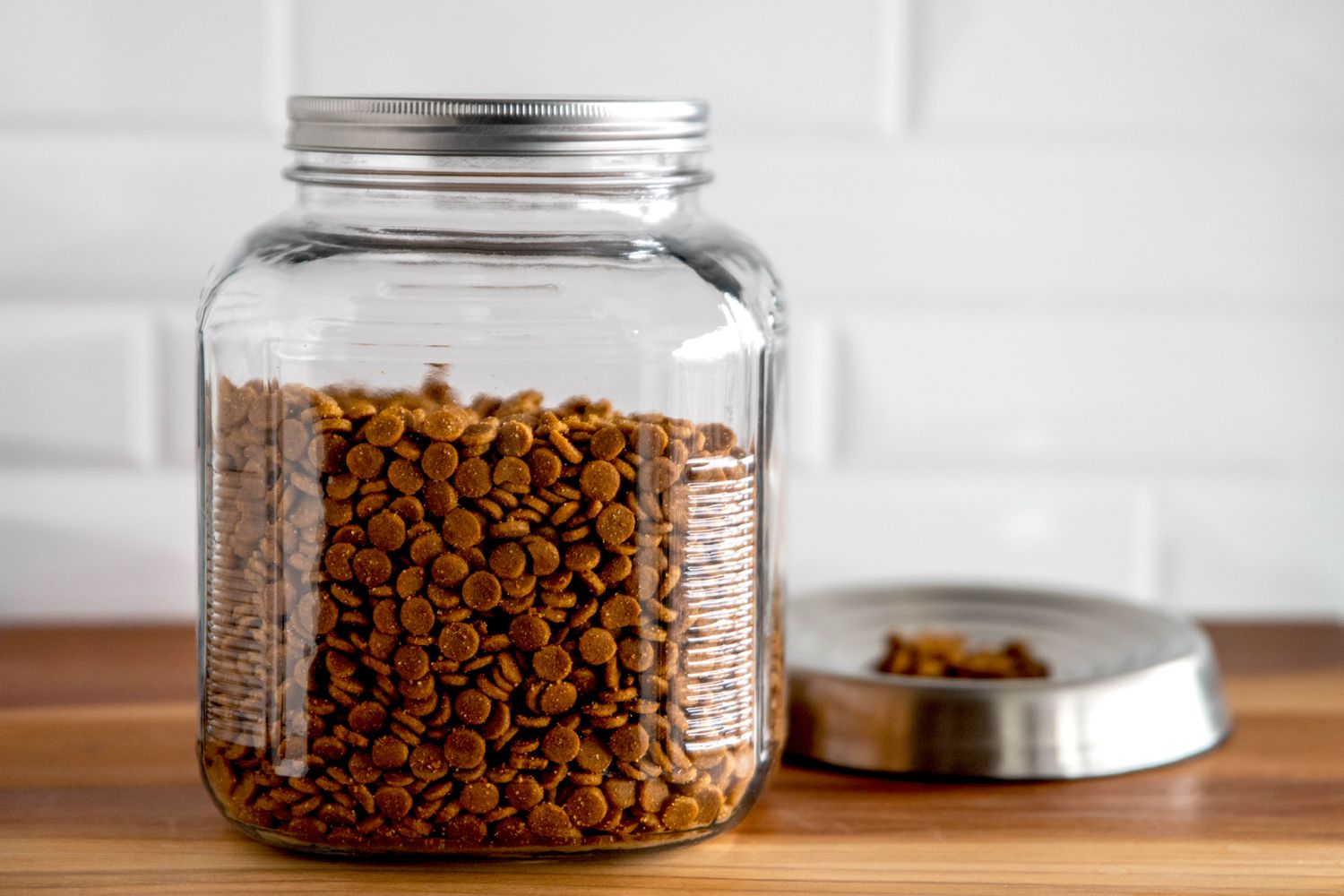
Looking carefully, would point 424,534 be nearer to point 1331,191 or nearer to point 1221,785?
point 1221,785

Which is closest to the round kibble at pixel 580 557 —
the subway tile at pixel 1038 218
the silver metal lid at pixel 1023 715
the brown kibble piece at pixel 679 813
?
the brown kibble piece at pixel 679 813

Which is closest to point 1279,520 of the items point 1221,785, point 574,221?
point 1221,785

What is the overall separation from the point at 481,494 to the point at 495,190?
0.42ft

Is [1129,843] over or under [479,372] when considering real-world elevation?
under

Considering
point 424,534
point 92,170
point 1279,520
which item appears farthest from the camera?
point 1279,520

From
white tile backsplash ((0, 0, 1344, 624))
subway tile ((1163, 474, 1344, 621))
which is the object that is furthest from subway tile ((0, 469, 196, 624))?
subway tile ((1163, 474, 1344, 621))

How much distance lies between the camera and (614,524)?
58cm

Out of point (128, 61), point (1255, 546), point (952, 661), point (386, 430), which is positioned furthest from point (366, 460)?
point (1255, 546)

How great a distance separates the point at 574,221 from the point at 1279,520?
651 mm

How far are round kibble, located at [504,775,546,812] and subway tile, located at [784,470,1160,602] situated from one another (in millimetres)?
464

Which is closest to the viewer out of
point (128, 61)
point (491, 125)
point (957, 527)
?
point (491, 125)

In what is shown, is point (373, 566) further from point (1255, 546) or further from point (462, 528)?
point (1255, 546)

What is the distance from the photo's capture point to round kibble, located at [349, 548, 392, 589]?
22.9 inches

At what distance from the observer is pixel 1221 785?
2.40 ft
